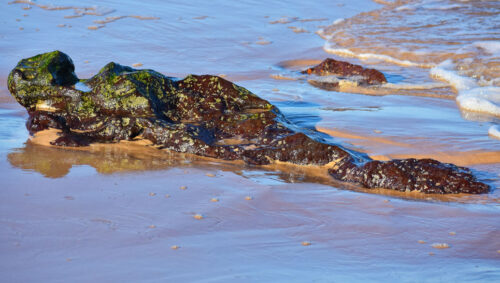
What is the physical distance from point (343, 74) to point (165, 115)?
3.23m

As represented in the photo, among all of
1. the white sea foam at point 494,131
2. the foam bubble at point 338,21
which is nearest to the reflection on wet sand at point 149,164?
the white sea foam at point 494,131

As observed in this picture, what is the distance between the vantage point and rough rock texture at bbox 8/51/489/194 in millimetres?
4031

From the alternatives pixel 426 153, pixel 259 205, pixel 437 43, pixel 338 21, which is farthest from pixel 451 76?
pixel 259 205

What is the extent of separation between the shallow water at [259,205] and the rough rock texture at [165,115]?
164mm

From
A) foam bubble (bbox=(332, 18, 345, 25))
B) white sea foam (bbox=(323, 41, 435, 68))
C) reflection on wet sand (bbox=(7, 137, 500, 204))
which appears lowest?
reflection on wet sand (bbox=(7, 137, 500, 204))

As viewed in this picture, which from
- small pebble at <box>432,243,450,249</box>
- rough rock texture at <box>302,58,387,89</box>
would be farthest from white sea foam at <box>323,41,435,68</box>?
small pebble at <box>432,243,450,249</box>

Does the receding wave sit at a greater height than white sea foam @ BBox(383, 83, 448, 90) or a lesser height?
greater

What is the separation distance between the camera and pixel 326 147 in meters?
3.99

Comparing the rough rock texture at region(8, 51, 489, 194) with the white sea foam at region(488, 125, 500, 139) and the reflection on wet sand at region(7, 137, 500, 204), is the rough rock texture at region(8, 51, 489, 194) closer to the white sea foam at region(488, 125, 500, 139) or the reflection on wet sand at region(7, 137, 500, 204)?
the reflection on wet sand at region(7, 137, 500, 204)

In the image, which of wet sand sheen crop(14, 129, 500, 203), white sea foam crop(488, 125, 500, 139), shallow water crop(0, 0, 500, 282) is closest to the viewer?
shallow water crop(0, 0, 500, 282)

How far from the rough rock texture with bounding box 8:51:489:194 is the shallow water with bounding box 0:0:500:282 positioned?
164mm

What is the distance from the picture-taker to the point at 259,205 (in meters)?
3.17

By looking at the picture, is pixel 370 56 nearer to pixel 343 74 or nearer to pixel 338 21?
pixel 343 74

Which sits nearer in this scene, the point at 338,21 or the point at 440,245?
the point at 440,245
